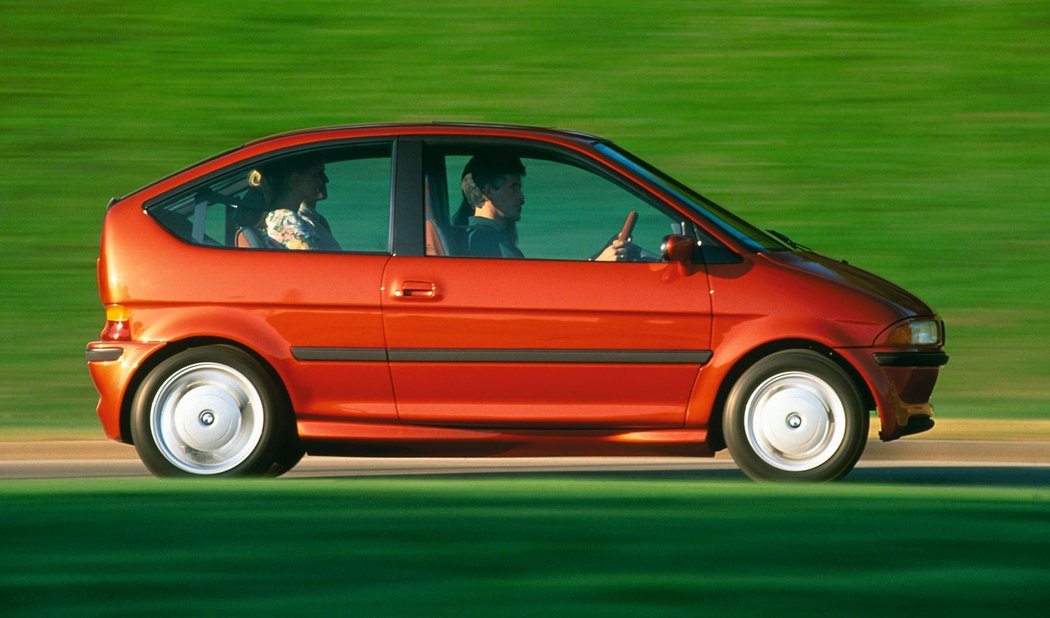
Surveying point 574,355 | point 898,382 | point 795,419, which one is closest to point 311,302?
point 574,355

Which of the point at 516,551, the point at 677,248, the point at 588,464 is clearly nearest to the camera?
the point at 516,551

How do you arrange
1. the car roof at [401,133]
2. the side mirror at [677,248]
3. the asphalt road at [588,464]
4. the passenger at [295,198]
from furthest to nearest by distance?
the asphalt road at [588,464]
the car roof at [401,133]
the passenger at [295,198]
the side mirror at [677,248]

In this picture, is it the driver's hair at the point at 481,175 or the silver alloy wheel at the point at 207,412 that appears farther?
the driver's hair at the point at 481,175

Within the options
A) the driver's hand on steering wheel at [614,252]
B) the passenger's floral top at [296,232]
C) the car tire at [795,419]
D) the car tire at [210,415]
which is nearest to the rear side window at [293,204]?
the passenger's floral top at [296,232]

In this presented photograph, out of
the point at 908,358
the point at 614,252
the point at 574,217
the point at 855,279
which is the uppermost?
the point at 574,217

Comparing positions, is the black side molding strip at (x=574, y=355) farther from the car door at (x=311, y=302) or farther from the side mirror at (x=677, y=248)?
the side mirror at (x=677, y=248)

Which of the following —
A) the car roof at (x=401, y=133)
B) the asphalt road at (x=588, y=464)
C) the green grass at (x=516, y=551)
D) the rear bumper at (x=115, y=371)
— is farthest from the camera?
the asphalt road at (x=588, y=464)

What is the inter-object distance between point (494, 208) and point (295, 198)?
34.0 inches

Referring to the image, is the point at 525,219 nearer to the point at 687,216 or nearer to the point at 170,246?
the point at 687,216

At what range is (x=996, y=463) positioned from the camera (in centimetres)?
942

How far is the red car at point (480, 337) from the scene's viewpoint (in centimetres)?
763

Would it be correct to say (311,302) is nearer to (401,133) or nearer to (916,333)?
(401,133)

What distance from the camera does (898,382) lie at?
7723 mm

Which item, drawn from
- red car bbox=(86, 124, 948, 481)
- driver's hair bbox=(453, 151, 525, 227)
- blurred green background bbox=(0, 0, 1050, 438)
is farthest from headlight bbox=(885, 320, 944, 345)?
blurred green background bbox=(0, 0, 1050, 438)
